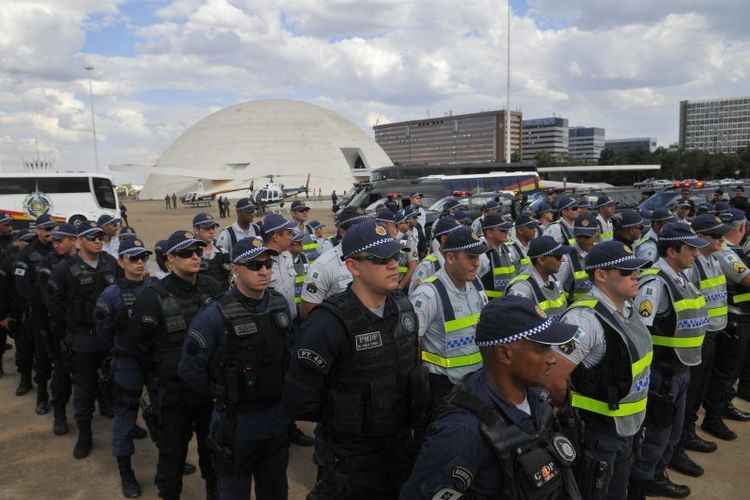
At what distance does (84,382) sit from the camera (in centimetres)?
502

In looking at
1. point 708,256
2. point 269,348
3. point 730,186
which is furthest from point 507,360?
point 730,186

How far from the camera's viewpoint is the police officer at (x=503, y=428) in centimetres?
168

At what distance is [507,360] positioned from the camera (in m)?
1.86

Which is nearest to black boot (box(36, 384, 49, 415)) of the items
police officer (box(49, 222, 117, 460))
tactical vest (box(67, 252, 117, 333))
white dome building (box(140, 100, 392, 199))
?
police officer (box(49, 222, 117, 460))

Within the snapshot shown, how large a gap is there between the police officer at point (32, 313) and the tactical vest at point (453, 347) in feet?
16.2

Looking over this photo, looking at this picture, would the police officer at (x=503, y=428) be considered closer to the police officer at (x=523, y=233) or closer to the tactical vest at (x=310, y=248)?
the police officer at (x=523, y=233)

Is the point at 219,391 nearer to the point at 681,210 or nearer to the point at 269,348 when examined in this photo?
the point at 269,348

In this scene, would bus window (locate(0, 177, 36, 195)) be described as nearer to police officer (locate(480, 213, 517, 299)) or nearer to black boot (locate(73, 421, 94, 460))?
black boot (locate(73, 421, 94, 460))

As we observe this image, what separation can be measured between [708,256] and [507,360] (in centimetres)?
393

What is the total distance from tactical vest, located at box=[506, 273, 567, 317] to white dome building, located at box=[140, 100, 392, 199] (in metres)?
77.9

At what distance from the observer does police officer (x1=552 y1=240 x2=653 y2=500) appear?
2.84 meters

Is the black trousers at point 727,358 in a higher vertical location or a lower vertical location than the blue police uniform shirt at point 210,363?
lower

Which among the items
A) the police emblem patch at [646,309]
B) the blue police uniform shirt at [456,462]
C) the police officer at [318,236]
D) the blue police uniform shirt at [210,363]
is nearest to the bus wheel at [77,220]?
the police officer at [318,236]

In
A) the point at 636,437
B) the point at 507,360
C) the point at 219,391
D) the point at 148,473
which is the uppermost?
the point at 507,360
